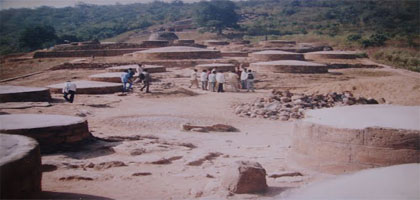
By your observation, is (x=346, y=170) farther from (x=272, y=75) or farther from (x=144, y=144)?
(x=272, y=75)

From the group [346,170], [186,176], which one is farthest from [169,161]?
[346,170]

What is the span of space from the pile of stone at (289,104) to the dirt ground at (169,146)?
0.39 m

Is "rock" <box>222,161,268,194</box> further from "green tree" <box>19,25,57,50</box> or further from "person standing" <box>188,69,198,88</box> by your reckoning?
"green tree" <box>19,25,57,50</box>

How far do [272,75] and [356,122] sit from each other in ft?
36.2

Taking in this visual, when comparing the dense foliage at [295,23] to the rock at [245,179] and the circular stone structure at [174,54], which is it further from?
the rock at [245,179]

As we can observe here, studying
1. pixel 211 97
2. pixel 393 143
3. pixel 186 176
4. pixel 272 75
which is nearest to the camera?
pixel 393 143

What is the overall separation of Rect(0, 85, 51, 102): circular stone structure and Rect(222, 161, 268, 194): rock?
23.6 feet

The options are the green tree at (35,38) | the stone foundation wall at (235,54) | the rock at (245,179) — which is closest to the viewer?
the rock at (245,179)

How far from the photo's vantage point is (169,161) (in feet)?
17.5

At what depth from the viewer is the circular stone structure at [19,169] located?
3.18 meters

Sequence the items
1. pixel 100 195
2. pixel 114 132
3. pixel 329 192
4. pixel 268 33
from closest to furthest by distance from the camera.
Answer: pixel 329 192 < pixel 100 195 < pixel 114 132 < pixel 268 33

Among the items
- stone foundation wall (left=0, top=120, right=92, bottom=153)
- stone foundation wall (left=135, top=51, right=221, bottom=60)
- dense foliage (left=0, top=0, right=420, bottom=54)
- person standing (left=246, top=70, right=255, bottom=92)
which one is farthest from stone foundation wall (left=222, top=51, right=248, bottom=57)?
stone foundation wall (left=0, top=120, right=92, bottom=153)

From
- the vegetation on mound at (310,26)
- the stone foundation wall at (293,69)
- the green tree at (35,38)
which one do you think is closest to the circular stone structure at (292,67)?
the stone foundation wall at (293,69)

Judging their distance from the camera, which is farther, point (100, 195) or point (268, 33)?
point (268, 33)
